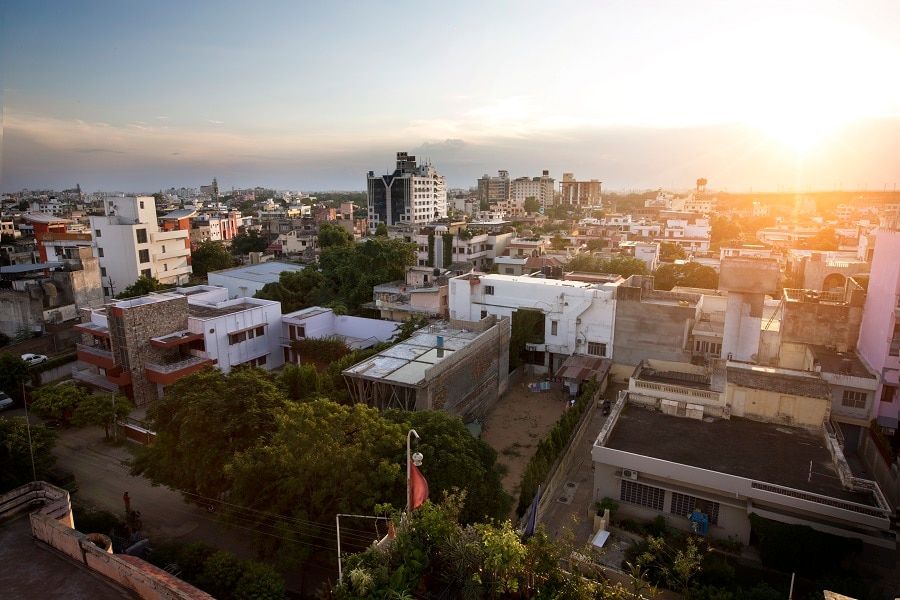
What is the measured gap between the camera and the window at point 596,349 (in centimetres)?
2744

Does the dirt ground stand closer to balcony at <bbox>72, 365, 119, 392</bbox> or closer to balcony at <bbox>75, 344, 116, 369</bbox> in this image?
balcony at <bbox>72, 365, 119, 392</bbox>

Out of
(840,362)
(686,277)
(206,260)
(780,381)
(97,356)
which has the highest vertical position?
(780,381)

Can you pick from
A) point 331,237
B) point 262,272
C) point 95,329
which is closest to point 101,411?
point 95,329

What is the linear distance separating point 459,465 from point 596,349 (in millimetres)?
16301

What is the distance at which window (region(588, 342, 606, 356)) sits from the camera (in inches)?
1080

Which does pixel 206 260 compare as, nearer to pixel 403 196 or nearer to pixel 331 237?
pixel 331 237

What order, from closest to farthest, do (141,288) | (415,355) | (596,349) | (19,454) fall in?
1. (19,454)
2. (415,355)
3. (596,349)
4. (141,288)

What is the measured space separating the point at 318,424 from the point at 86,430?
15037mm

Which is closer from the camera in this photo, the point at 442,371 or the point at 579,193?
the point at 442,371

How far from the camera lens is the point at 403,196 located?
88562 millimetres

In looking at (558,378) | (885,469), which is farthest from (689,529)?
(558,378)

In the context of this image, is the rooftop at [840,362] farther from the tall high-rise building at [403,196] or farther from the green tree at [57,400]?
the tall high-rise building at [403,196]

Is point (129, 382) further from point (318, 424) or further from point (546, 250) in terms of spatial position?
point (546, 250)

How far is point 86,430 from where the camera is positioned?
72.6ft
